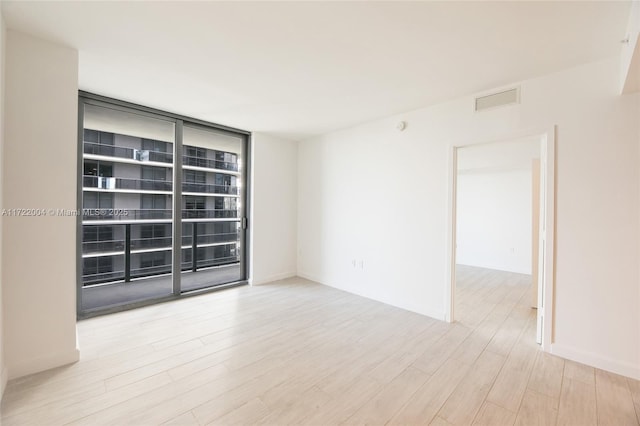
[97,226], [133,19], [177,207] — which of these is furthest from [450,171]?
[97,226]

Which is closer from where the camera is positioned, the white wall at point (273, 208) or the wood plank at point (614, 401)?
the wood plank at point (614, 401)

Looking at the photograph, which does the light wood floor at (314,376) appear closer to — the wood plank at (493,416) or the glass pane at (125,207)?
the wood plank at (493,416)

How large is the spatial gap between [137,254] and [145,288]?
822mm

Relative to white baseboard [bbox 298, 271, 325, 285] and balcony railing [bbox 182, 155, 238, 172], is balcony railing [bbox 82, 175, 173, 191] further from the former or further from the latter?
white baseboard [bbox 298, 271, 325, 285]

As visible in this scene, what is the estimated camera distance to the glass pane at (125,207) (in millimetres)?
4070

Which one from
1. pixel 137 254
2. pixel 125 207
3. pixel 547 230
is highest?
pixel 125 207

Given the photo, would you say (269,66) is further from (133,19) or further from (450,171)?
(450,171)

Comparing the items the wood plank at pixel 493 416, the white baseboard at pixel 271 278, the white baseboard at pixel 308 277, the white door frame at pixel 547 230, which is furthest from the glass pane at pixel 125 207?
the white door frame at pixel 547 230

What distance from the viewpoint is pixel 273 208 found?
4.68m

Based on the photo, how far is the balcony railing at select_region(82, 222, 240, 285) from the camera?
429 centimetres

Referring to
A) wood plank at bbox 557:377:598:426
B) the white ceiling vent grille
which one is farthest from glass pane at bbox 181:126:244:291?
wood plank at bbox 557:377:598:426

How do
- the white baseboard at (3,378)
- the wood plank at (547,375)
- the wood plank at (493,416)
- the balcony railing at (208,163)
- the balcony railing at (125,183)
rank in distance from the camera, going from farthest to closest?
the balcony railing at (208,163), the balcony railing at (125,183), the wood plank at (547,375), the white baseboard at (3,378), the wood plank at (493,416)

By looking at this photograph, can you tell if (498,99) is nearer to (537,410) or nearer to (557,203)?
(557,203)

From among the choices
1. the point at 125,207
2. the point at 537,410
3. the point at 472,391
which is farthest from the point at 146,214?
the point at 537,410
